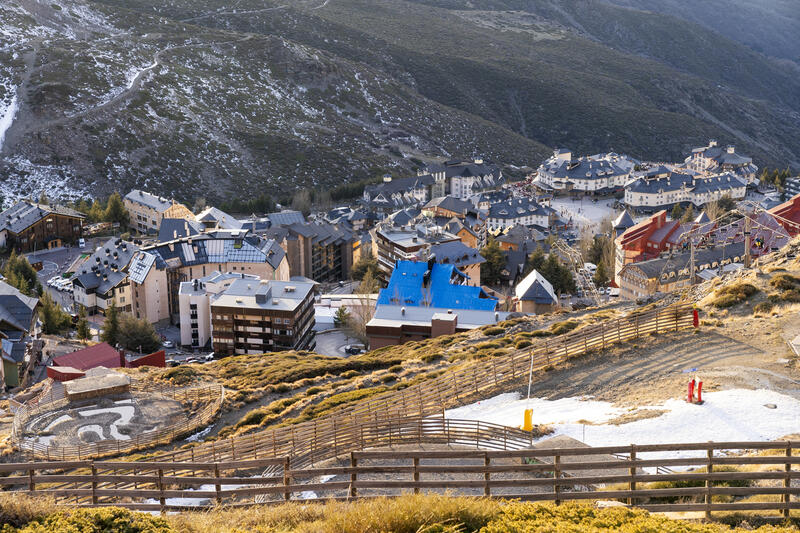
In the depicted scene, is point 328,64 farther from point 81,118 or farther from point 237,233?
point 237,233

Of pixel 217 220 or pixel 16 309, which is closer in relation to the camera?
pixel 16 309

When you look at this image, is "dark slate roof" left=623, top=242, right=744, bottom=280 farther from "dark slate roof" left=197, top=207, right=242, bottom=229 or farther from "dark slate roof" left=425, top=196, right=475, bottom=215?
"dark slate roof" left=197, top=207, right=242, bottom=229

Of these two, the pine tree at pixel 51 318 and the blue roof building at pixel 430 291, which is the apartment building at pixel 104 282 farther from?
the blue roof building at pixel 430 291

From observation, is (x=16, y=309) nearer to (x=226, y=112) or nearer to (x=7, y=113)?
(x=7, y=113)

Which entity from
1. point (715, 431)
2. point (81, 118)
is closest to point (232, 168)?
point (81, 118)

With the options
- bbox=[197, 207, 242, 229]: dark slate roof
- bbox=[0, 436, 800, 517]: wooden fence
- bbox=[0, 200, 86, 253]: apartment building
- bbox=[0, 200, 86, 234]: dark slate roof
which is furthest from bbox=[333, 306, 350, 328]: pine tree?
bbox=[0, 436, 800, 517]: wooden fence

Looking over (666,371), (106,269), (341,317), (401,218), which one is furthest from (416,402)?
(401,218)
